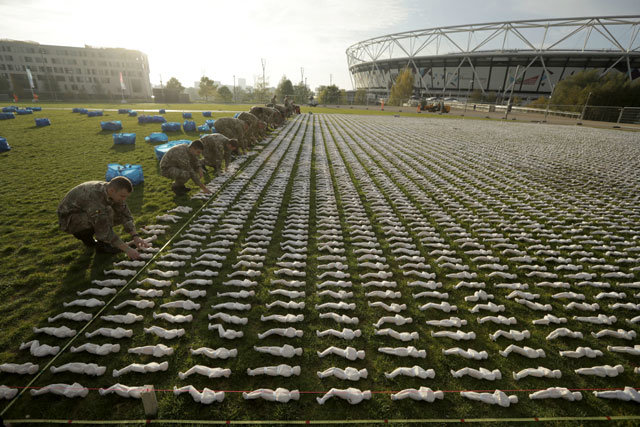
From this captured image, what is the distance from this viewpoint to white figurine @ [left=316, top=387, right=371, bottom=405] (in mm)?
2674

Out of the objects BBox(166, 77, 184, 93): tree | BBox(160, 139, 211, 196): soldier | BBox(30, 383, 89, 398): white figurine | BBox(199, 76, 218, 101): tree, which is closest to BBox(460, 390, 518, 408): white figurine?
BBox(30, 383, 89, 398): white figurine

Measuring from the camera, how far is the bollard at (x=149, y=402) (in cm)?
235

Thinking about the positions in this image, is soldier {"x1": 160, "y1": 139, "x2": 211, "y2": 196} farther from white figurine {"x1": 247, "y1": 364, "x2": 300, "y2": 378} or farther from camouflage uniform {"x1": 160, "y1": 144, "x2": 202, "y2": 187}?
white figurine {"x1": 247, "y1": 364, "x2": 300, "y2": 378}

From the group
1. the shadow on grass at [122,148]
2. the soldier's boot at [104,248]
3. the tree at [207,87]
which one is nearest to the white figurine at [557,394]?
the soldier's boot at [104,248]

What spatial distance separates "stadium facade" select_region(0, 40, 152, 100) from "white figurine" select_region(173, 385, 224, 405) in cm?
9463

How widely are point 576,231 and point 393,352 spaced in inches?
239

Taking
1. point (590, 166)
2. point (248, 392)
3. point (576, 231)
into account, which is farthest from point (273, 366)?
point (590, 166)

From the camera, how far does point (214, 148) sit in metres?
9.27

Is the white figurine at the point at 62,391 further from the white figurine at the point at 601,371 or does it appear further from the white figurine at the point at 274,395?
the white figurine at the point at 601,371

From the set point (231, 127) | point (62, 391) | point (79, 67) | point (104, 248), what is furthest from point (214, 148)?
point (79, 67)

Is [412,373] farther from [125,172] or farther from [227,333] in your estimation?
[125,172]

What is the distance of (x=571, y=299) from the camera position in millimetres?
4320

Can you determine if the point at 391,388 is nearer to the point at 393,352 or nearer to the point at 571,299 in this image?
the point at 393,352

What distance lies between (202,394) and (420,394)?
2.06 meters
